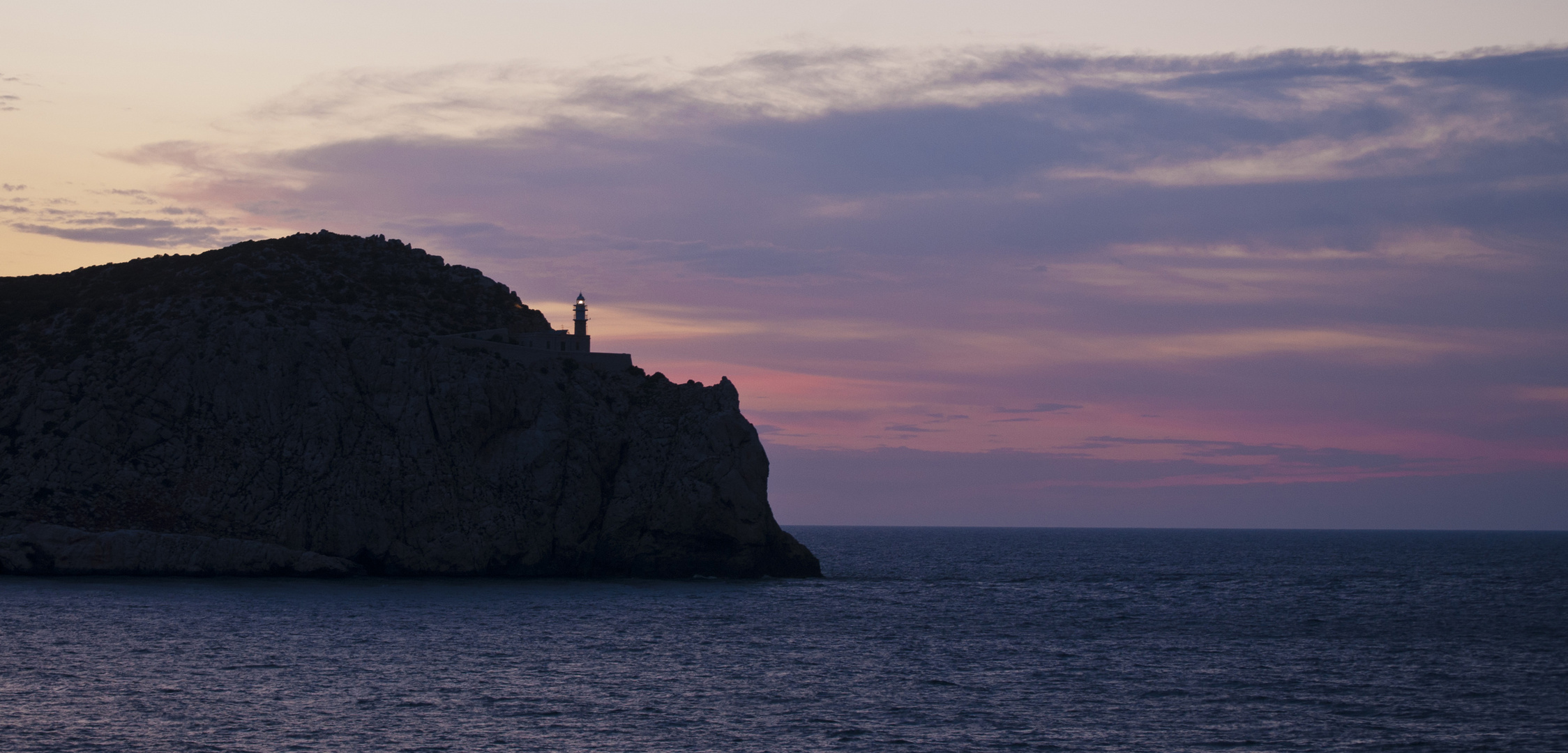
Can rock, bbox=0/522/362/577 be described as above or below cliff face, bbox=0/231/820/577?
below

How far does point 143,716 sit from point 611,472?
51912 mm

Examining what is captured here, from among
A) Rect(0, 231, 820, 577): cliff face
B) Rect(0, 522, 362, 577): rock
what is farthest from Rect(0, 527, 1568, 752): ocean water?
Rect(0, 231, 820, 577): cliff face

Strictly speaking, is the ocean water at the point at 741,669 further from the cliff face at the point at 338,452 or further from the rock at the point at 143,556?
the cliff face at the point at 338,452

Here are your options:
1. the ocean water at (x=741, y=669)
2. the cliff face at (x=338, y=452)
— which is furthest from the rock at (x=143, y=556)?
the ocean water at (x=741, y=669)

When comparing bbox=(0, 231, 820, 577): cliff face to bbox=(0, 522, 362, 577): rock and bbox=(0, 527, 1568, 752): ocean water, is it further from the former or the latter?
bbox=(0, 527, 1568, 752): ocean water

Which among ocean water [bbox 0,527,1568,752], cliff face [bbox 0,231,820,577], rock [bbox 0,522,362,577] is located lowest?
ocean water [bbox 0,527,1568,752]

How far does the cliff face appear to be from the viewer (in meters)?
79.1

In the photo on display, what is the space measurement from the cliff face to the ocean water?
363 cm

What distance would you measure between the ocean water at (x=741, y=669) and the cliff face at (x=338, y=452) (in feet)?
11.9

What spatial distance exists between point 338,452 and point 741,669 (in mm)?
44400

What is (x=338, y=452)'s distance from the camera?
82.5 metres

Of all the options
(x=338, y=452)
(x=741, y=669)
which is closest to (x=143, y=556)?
(x=338, y=452)

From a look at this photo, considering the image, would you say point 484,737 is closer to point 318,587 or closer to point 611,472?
point 318,587

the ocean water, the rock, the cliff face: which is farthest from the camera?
the cliff face
